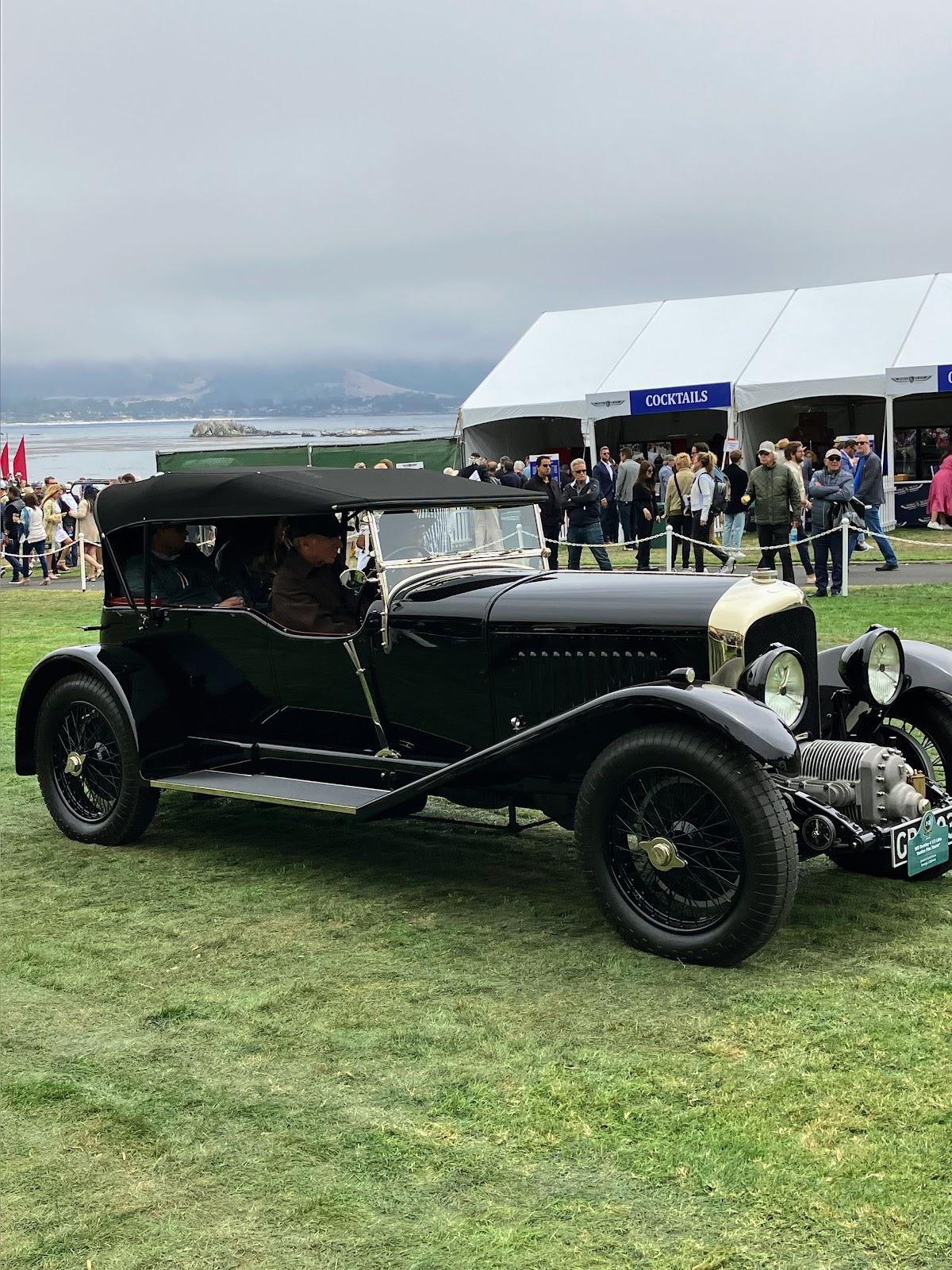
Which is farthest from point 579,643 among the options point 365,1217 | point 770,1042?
point 365,1217

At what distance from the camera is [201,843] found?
235 inches

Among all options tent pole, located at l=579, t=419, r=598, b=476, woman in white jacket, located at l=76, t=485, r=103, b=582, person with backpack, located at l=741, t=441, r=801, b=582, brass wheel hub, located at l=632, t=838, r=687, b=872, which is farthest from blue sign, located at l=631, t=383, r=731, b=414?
brass wheel hub, located at l=632, t=838, r=687, b=872

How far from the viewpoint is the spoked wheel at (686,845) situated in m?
3.96

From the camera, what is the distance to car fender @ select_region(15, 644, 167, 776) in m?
5.70

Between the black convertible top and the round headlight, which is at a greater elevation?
the black convertible top

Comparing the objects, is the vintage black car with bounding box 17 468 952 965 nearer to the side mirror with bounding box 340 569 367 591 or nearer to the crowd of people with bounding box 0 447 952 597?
the side mirror with bounding box 340 569 367 591

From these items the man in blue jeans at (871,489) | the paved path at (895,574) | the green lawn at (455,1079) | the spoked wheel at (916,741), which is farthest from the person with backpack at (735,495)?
the green lawn at (455,1079)

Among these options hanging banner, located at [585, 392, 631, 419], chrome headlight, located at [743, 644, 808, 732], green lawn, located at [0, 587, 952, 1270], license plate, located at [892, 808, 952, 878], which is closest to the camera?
green lawn, located at [0, 587, 952, 1270]

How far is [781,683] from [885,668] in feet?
2.46

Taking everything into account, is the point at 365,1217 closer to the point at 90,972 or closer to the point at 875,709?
the point at 90,972

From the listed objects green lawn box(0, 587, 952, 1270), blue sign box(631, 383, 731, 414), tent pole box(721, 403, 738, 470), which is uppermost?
blue sign box(631, 383, 731, 414)

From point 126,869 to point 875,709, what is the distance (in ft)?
10.9

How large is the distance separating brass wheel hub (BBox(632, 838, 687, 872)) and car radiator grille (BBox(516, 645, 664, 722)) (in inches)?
24.7

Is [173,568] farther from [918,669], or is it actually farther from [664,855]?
[918,669]
